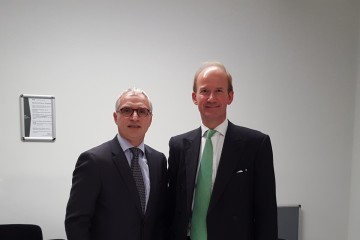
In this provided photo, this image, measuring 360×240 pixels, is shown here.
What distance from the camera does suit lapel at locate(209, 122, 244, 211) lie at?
133 cm

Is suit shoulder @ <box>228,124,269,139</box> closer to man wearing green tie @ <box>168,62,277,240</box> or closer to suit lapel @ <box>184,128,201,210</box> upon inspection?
man wearing green tie @ <box>168,62,277,240</box>

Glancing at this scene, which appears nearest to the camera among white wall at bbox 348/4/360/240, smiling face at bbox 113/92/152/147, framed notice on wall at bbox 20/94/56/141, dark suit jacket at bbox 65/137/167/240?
dark suit jacket at bbox 65/137/167/240

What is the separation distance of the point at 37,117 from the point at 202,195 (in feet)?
5.26

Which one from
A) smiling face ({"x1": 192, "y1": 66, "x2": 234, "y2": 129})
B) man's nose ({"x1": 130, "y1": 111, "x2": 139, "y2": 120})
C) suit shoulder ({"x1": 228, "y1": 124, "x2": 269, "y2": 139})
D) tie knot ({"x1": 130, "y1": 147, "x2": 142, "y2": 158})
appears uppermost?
smiling face ({"x1": 192, "y1": 66, "x2": 234, "y2": 129})

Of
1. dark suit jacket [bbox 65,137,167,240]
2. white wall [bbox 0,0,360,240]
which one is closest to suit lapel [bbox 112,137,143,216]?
dark suit jacket [bbox 65,137,167,240]

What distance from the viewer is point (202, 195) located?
1379 mm

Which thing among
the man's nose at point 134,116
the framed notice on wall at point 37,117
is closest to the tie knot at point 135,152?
the man's nose at point 134,116

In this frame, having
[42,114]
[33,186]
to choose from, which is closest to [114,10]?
[42,114]

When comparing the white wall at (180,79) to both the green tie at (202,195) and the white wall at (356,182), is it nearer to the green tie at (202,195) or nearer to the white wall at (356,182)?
the white wall at (356,182)

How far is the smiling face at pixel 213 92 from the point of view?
54.0 inches

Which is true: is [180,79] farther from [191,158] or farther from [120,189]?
[120,189]

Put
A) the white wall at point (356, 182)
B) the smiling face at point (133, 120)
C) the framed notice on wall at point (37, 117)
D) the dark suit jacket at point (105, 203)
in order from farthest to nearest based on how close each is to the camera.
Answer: the white wall at point (356, 182), the framed notice on wall at point (37, 117), the smiling face at point (133, 120), the dark suit jacket at point (105, 203)

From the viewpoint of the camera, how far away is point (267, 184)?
1.35 m

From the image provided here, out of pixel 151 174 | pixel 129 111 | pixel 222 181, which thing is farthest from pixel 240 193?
pixel 129 111
